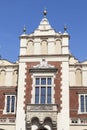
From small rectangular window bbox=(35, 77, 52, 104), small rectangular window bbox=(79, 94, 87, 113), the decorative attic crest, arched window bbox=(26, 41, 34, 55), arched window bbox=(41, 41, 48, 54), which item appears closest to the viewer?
small rectangular window bbox=(79, 94, 87, 113)

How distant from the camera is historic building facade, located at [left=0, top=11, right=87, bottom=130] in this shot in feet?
118

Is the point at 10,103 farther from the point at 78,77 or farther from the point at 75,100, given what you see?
the point at 78,77

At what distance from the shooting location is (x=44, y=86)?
37.4m

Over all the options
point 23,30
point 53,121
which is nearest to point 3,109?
point 53,121

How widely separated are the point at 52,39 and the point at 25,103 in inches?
298

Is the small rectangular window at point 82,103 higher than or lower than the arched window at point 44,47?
lower

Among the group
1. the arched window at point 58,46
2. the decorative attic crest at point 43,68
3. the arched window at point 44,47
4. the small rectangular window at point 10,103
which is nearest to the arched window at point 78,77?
the decorative attic crest at point 43,68

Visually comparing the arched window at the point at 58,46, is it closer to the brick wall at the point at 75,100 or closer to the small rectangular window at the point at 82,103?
the brick wall at the point at 75,100

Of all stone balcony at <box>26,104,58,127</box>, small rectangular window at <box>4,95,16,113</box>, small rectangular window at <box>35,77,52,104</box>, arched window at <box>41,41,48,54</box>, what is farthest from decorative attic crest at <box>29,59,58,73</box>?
stone balcony at <box>26,104,58,127</box>

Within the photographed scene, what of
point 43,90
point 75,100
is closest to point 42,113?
point 43,90

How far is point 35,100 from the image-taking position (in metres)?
37.0

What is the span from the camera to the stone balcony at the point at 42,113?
3569 centimetres

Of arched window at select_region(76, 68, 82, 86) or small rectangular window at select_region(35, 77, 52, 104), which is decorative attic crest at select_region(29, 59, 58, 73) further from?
arched window at select_region(76, 68, 82, 86)

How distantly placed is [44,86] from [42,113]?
291cm
